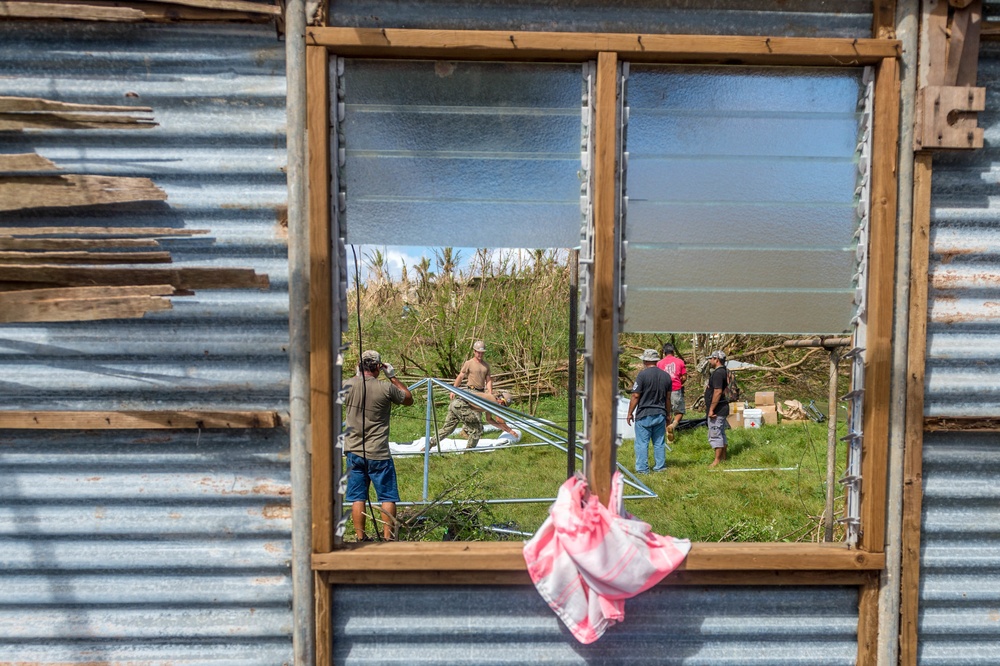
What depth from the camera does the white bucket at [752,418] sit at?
10594 mm

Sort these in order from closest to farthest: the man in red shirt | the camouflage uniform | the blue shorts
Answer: the blue shorts < the camouflage uniform < the man in red shirt

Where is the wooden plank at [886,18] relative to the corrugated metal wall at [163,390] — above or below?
above

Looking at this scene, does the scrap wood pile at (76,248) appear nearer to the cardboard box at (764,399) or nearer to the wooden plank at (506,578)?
the wooden plank at (506,578)

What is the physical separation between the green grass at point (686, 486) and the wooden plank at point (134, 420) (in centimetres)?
204

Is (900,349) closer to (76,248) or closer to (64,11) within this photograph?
(76,248)

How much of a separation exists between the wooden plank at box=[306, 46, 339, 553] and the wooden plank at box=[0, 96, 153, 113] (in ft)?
2.26

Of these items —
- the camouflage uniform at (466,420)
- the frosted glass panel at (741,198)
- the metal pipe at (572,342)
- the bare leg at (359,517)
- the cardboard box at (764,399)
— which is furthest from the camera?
the cardboard box at (764,399)

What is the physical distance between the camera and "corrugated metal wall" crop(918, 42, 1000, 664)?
2752 millimetres

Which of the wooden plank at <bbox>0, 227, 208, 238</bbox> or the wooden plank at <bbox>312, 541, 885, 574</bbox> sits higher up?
the wooden plank at <bbox>0, 227, 208, 238</bbox>

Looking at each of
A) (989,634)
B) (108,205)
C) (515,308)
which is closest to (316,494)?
(108,205)

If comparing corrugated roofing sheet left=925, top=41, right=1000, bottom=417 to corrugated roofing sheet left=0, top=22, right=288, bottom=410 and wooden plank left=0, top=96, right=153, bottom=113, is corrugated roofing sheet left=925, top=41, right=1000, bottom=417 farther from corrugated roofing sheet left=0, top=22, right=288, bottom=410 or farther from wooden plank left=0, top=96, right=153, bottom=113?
wooden plank left=0, top=96, right=153, bottom=113

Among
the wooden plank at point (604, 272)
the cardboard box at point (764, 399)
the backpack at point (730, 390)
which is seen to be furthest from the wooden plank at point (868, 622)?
the cardboard box at point (764, 399)

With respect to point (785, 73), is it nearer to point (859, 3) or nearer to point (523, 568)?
point (859, 3)

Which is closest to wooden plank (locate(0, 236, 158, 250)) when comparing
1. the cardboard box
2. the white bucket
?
the white bucket
